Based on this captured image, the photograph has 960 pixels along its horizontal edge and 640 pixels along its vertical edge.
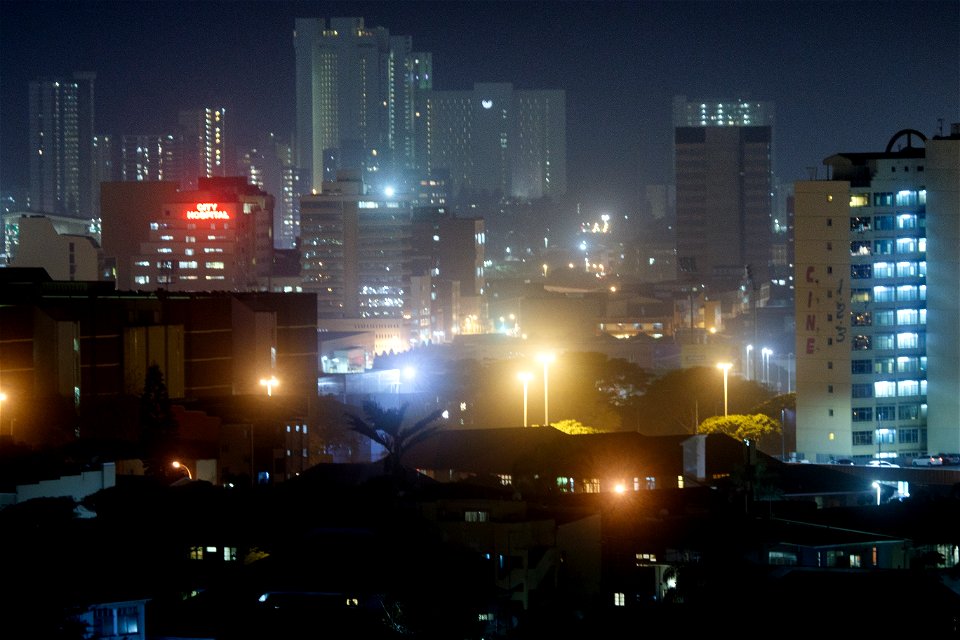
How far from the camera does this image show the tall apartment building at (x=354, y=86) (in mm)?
86438

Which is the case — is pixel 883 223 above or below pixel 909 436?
above

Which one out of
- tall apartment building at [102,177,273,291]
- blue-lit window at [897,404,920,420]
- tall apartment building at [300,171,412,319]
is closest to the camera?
blue-lit window at [897,404,920,420]

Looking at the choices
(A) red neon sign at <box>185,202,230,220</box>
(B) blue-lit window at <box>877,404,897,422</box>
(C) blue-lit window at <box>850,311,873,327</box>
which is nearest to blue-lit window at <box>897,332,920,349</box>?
(C) blue-lit window at <box>850,311,873,327</box>

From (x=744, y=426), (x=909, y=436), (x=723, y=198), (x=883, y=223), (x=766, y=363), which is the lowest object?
(x=909, y=436)

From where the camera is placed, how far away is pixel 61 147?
80.6 metres

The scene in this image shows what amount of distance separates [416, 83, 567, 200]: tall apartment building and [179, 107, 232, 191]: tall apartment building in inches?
378

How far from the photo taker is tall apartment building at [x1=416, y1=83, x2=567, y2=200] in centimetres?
9031

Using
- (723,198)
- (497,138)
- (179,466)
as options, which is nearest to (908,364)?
(179,466)

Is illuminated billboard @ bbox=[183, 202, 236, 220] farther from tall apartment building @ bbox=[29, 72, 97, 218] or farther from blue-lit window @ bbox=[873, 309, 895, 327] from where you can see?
blue-lit window @ bbox=[873, 309, 895, 327]

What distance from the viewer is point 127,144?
270 ft

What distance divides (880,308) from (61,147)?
61949mm

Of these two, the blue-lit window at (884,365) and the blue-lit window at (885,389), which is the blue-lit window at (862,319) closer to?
the blue-lit window at (884,365)

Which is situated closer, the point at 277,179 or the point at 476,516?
the point at 476,516

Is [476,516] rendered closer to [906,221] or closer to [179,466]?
[179,466]
